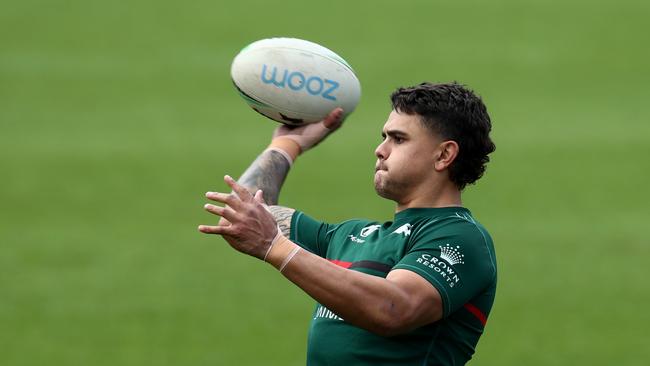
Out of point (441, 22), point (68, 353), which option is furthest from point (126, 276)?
point (441, 22)

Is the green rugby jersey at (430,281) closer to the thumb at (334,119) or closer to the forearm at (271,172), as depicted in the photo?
the forearm at (271,172)

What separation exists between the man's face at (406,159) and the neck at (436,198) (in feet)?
0.07

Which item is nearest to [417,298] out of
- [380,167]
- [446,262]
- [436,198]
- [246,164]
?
[446,262]

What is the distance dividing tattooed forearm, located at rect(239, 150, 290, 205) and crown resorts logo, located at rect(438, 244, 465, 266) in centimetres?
145

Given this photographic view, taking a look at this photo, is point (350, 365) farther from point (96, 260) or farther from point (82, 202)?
point (82, 202)

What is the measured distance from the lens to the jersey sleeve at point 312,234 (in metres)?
5.99

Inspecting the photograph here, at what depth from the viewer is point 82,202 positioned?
18031mm

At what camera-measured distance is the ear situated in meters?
5.46

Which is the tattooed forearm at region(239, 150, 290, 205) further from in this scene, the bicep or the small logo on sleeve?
the bicep

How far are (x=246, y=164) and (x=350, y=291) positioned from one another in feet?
47.0

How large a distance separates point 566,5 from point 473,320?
77.6 ft

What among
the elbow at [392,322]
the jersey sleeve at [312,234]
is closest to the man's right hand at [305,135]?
the jersey sleeve at [312,234]

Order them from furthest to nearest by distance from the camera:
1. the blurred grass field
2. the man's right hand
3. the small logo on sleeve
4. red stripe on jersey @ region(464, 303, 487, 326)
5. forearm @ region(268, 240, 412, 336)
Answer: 1. the blurred grass field
2. the man's right hand
3. the small logo on sleeve
4. red stripe on jersey @ region(464, 303, 487, 326)
5. forearm @ region(268, 240, 412, 336)

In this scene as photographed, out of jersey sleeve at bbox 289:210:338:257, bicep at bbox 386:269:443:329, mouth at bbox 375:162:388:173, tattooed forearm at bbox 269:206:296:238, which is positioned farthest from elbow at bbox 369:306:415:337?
tattooed forearm at bbox 269:206:296:238
